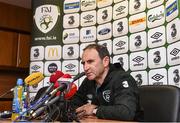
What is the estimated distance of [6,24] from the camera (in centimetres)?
377

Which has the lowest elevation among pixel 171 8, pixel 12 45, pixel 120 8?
pixel 12 45

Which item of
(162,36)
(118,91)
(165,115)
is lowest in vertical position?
(165,115)

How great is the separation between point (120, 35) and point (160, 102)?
110cm

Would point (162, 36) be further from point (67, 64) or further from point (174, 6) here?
point (67, 64)

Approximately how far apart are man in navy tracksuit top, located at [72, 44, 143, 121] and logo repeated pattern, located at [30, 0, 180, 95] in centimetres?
51

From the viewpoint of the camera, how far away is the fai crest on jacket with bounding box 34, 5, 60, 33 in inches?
119

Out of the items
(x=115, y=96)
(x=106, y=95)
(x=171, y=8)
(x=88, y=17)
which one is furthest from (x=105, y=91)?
(x=88, y=17)

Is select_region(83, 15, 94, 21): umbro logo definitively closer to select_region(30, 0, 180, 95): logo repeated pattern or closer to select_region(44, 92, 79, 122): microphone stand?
select_region(30, 0, 180, 95): logo repeated pattern

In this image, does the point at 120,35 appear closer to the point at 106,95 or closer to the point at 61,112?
the point at 106,95

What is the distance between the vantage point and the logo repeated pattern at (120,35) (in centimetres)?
209

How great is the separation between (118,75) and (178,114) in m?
0.43

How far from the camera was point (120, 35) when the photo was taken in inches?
99.6

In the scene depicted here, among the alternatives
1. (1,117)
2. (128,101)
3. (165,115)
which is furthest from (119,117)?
(1,117)

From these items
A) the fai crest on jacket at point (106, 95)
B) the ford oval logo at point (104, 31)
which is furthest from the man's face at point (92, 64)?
the ford oval logo at point (104, 31)
